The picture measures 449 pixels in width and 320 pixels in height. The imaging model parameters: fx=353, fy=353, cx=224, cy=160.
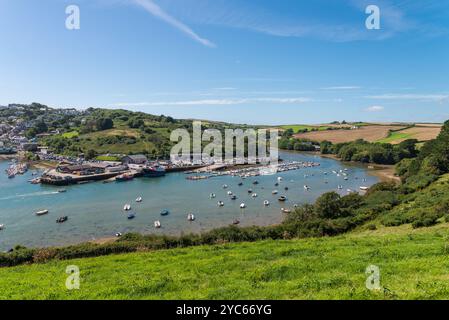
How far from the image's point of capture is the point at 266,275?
12.4m

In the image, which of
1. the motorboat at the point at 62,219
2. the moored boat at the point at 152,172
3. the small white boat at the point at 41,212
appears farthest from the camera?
the moored boat at the point at 152,172

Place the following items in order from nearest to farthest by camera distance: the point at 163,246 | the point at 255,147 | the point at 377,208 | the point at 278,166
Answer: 1. the point at 163,246
2. the point at 377,208
3. the point at 278,166
4. the point at 255,147

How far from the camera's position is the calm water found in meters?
42.8

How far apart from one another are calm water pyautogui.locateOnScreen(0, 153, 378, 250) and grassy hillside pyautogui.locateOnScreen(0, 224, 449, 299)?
2490 centimetres

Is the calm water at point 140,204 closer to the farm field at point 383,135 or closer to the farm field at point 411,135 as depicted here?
the farm field at point 411,135

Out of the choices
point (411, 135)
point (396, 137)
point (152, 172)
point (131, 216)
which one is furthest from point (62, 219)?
point (411, 135)

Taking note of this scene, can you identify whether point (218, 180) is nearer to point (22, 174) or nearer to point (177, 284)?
point (22, 174)

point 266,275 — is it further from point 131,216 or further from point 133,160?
point 133,160

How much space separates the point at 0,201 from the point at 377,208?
195ft

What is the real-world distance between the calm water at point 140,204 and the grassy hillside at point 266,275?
81.7 ft

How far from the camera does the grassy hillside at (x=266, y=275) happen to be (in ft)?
33.6

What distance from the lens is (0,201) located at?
60.5m

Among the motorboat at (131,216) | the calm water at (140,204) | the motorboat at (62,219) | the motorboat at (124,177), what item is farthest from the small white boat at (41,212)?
the motorboat at (124,177)

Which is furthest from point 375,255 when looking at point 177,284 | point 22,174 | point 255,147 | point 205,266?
point 255,147
